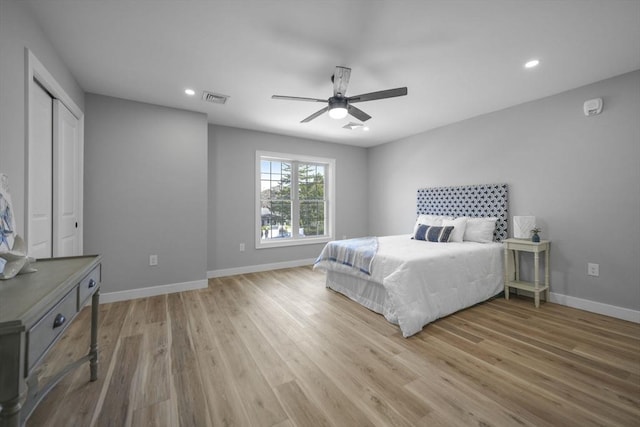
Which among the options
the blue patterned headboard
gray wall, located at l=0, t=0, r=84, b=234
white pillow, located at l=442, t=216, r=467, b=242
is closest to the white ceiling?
gray wall, located at l=0, t=0, r=84, b=234

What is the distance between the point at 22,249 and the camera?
1.30 meters

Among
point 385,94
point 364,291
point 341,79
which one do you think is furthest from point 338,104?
point 364,291

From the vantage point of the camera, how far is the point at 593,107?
2770mm

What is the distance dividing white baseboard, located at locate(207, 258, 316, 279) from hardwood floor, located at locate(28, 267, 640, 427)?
4.18 feet

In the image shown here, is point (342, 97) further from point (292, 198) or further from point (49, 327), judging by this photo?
point (292, 198)

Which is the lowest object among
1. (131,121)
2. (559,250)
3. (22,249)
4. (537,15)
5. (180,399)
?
(180,399)

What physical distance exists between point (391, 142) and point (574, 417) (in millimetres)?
4612

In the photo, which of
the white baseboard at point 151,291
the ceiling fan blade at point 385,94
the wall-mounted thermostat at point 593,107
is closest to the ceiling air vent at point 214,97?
the ceiling fan blade at point 385,94

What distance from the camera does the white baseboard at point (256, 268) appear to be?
418cm

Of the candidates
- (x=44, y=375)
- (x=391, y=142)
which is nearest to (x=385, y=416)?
(x=44, y=375)

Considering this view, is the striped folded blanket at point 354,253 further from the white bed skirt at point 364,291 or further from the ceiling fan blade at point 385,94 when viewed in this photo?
the ceiling fan blade at point 385,94

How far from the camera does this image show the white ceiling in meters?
1.79

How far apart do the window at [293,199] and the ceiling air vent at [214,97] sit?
4.39ft

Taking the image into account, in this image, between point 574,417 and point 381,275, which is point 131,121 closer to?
point 381,275
